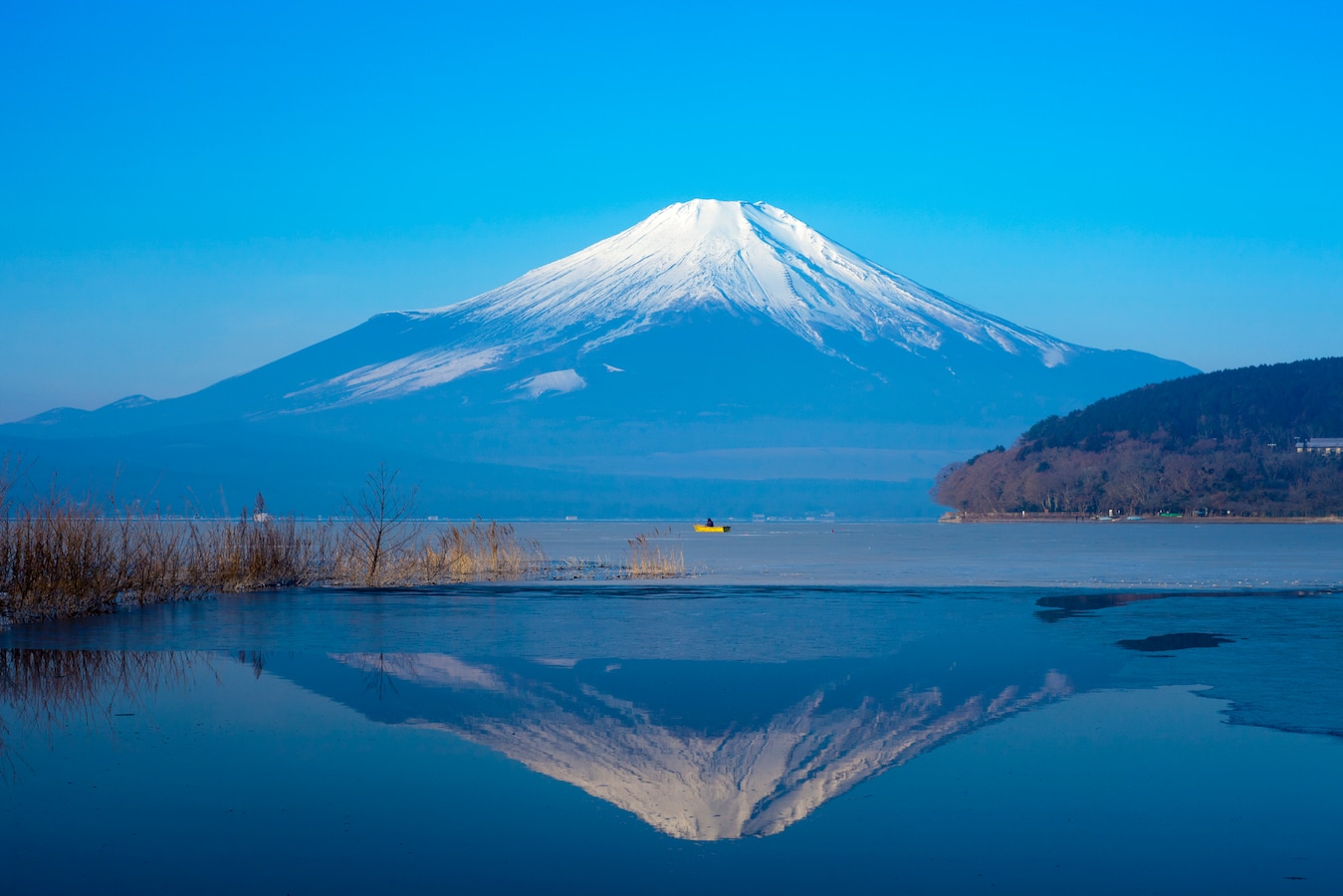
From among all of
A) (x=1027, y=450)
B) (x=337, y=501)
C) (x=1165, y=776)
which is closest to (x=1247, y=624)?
(x=1165, y=776)

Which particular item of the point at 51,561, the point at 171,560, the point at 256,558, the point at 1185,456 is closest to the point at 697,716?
the point at 51,561

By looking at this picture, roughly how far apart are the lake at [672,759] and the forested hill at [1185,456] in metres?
136

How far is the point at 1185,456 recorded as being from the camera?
501 ft

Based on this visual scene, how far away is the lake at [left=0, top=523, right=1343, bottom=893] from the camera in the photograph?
5.56 metres

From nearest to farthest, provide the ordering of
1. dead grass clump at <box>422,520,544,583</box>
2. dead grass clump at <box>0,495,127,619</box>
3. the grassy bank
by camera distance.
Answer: dead grass clump at <box>0,495,127,619</box> → the grassy bank → dead grass clump at <box>422,520,544,583</box>

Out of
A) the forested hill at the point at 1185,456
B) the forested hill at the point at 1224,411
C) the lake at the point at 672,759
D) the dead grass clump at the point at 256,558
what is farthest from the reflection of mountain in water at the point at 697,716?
the forested hill at the point at 1224,411

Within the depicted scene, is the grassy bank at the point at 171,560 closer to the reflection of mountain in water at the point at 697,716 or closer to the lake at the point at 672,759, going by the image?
the lake at the point at 672,759

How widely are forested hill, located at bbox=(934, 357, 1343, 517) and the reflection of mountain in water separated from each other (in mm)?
137100

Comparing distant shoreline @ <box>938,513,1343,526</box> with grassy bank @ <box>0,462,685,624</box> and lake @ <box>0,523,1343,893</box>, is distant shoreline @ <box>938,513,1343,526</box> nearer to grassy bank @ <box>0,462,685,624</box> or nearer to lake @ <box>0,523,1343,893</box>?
grassy bank @ <box>0,462,685,624</box>

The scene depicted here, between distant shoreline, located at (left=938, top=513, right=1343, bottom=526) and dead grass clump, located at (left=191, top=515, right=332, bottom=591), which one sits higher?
dead grass clump, located at (left=191, top=515, right=332, bottom=591)

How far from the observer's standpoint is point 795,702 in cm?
956

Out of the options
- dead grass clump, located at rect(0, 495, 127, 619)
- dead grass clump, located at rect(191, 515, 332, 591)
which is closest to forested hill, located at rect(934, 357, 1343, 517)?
dead grass clump, located at rect(191, 515, 332, 591)

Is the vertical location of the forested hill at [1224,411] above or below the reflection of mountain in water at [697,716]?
above

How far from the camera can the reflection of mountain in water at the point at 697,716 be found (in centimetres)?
679
